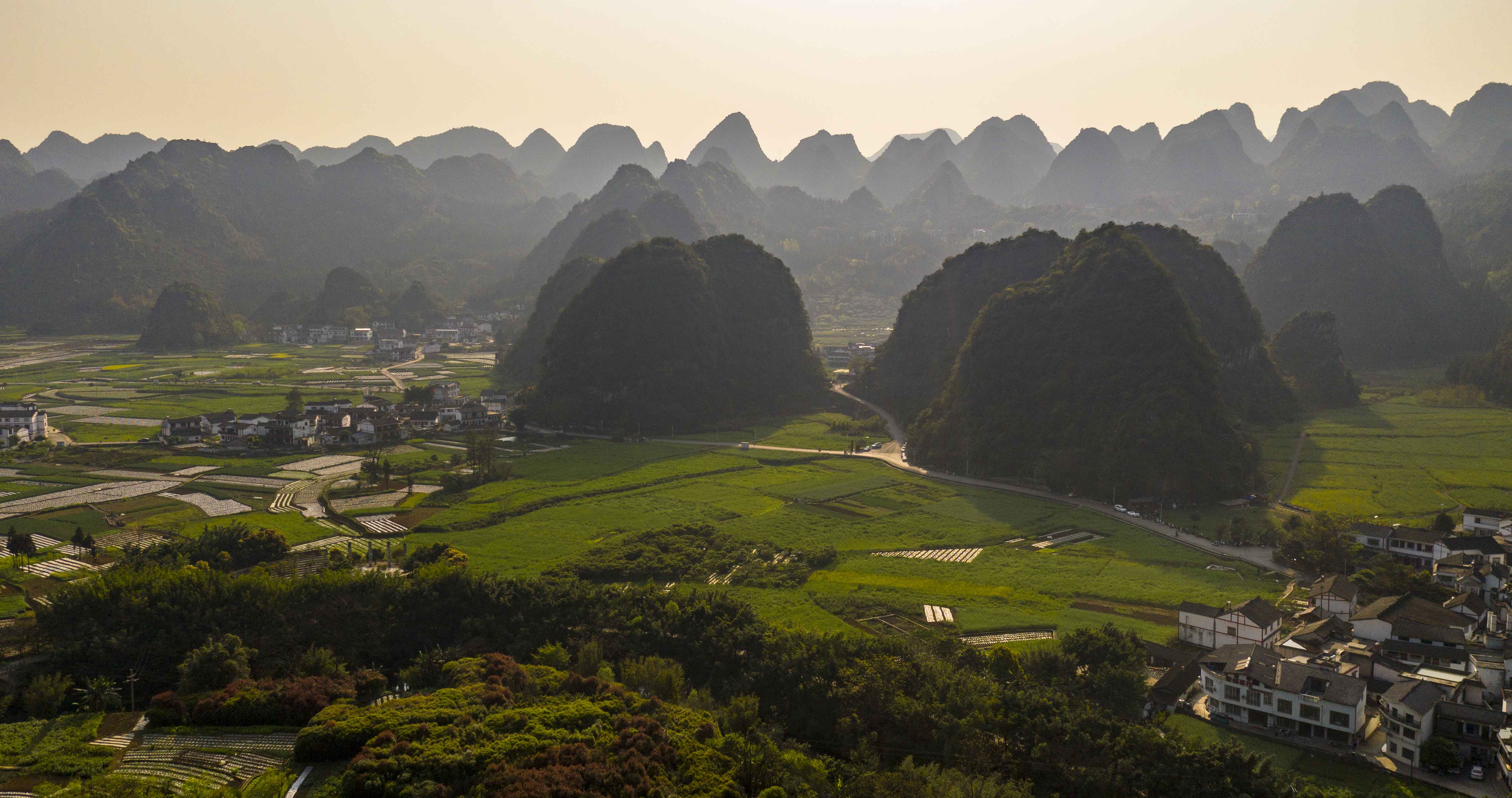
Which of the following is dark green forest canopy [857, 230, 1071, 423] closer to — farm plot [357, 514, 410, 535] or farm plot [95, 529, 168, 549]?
Result: farm plot [357, 514, 410, 535]

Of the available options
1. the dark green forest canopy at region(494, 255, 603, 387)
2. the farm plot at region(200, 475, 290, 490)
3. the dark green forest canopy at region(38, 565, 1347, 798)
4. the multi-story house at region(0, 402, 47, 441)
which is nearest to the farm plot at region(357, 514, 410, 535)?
the farm plot at region(200, 475, 290, 490)

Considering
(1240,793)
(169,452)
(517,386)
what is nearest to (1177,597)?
(1240,793)

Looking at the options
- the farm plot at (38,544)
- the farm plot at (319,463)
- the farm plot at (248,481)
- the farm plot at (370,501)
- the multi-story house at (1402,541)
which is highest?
the multi-story house at (1402,541)

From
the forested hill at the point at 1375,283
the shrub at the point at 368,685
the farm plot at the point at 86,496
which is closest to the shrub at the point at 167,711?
the shrub at the point at 368,685

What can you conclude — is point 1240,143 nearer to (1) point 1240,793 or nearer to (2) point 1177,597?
(2) point 1177,597

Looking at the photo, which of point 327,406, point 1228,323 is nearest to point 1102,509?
point 1228,323

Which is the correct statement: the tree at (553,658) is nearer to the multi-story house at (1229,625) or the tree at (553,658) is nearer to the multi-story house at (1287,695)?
the multi-story house at (1287,695)

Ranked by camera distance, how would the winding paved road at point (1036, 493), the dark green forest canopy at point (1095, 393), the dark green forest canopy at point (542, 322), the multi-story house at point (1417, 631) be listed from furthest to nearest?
1. the dark green forest canopy at point (542, 322)
2. the dark green forest canopy at point (1095, 393)
3. the winding paved road at point (1036, 493)
4. the multi-story house at point (1417, 631)
